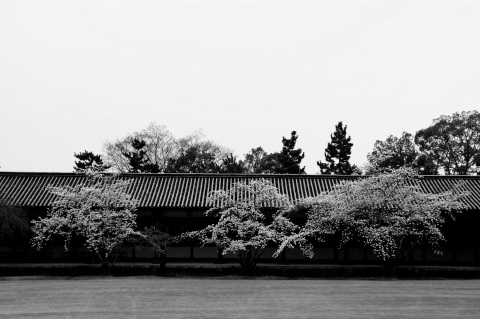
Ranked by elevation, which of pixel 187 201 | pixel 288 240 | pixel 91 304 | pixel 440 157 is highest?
pixel 440 157

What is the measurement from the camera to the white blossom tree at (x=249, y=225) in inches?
1190

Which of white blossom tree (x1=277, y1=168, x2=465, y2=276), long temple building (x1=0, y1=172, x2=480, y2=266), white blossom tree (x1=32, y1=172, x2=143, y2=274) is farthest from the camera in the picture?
long temple building (x1=0, y1=172, x2=480, y2=266)

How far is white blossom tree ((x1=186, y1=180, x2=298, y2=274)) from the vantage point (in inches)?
1190

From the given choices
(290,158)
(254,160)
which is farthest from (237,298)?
(254,160)

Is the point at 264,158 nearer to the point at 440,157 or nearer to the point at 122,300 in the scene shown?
the point at 440,157

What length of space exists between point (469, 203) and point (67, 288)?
21505mm

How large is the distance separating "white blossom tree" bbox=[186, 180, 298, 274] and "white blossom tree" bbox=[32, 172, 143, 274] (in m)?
3.55

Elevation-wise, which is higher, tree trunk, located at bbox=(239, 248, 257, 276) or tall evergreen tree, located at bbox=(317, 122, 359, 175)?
tall evergreen tree, located at bbox=(317, 122, 359, 175)

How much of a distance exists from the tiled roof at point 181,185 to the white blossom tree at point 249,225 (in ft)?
6.73

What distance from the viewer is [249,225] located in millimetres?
30250

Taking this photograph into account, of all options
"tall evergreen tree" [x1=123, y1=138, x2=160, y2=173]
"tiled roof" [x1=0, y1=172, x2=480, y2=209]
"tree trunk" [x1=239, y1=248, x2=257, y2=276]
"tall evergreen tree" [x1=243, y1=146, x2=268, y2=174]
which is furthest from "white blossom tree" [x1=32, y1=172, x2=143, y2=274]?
"tall evergreen tree" [x1=243, y1=146, x2=268, y2=174]

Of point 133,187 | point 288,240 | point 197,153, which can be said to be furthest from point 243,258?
point 197,153

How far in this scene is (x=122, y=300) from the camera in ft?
67.1

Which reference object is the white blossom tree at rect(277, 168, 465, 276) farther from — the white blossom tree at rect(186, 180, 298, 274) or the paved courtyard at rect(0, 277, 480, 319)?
the paved courtyard at rect(0, 277, 480, 319)
